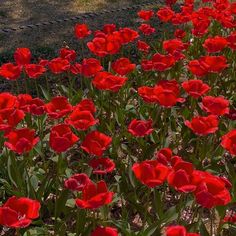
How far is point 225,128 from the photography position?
3855 mm

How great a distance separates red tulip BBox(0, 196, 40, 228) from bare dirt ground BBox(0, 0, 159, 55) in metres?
3.81

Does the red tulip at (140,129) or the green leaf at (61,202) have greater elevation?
the red tulip at (140,129)

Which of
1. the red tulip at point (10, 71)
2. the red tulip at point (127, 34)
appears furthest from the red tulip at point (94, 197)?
the red tulip at point (127, 34)

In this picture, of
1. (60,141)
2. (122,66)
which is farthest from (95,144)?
(122,66)

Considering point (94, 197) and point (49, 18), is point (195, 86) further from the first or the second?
point (49, 18)

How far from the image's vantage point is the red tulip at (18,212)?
213 centimetres

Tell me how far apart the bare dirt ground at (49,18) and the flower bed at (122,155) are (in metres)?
1.86

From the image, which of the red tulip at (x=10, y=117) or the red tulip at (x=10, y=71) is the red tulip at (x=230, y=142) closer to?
the red tulip at (x=10, y=117)

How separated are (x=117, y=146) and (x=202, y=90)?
73 cm

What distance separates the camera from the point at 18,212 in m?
2.27

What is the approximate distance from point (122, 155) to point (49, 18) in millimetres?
3860

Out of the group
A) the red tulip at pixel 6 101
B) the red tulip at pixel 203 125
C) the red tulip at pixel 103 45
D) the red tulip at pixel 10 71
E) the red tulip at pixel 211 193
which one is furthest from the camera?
the red tulip at pixel 103 45

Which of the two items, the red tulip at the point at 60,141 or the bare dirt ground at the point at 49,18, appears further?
the bare dirt ground at the point at 49,18

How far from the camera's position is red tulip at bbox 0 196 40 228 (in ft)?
7.00
